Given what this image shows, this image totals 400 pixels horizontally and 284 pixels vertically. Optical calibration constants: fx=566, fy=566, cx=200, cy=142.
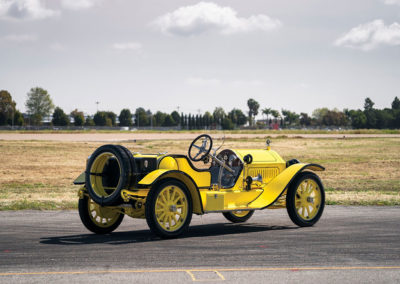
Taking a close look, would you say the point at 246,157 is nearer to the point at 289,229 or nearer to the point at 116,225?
the point at 289,229

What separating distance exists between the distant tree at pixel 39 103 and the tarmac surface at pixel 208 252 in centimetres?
15204

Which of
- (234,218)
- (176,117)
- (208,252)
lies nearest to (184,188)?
(208,252)

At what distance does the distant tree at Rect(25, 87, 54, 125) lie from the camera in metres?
157

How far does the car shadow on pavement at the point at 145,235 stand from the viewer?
28.5 ft

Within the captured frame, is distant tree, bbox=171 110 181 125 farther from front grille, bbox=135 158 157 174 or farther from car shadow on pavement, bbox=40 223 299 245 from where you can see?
front grille, bbox=135 158 157 174

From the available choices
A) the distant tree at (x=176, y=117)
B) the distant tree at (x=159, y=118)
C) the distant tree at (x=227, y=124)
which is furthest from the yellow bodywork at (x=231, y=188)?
the distant tree at (x=227, y=124)

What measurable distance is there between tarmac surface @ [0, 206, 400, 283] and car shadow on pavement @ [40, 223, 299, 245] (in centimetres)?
2

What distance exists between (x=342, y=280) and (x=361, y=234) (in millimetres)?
3388

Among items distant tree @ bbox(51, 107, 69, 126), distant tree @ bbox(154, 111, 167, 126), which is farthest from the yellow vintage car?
distant tree @ bbox(154, 111, 167, 126)

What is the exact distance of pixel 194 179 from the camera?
970 centimetres

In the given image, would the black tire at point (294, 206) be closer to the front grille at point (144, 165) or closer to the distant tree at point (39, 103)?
the front grille at point (144, 165)

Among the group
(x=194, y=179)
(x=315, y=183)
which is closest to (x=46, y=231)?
(x=194, y=179)

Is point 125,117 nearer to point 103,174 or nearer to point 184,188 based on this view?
point 103,174

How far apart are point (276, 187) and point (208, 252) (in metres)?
2.99
